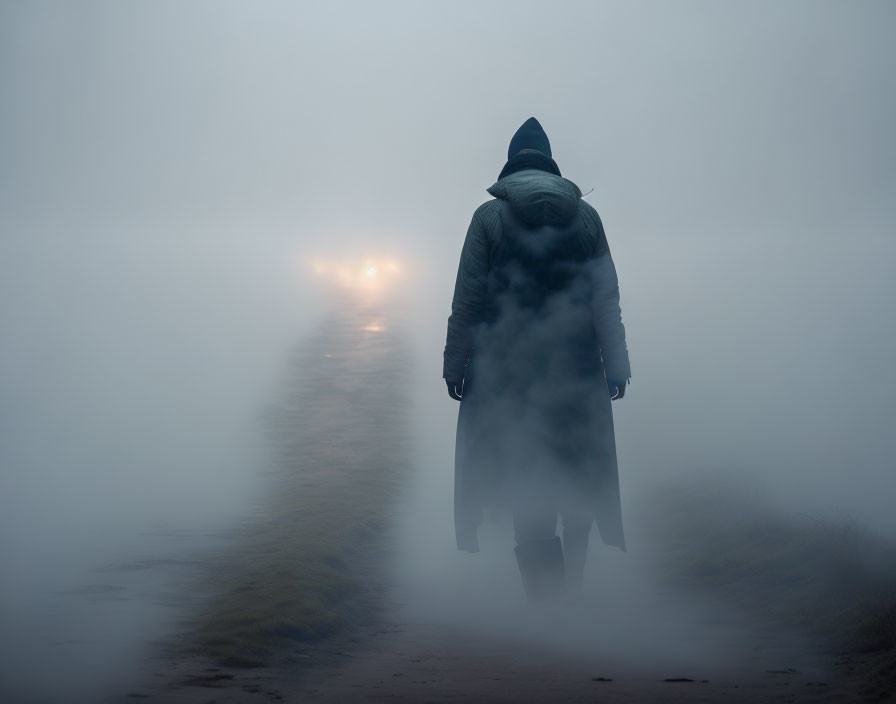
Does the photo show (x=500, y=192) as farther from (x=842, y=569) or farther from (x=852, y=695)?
(x=852, y=695)

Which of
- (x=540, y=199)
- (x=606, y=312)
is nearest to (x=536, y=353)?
(x=606, y=312)

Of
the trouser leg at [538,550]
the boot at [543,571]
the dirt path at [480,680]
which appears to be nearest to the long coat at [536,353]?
the trouser leg at [538,550]

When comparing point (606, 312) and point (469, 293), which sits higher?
point (469, 293)

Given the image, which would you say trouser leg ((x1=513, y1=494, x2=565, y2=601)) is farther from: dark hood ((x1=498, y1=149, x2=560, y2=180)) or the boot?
dark hood ((x1=498, y1=149, x2=560, y2=180))

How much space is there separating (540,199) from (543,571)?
1.94 meters

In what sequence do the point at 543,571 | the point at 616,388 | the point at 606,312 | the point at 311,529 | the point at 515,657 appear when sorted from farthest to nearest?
the point at 311,529, the point at 616,388, the point at 606,312, the point at 543,571, the point at 515,657

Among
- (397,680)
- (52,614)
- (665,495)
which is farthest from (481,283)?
(665,495)

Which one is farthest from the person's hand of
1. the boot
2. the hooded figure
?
the boot

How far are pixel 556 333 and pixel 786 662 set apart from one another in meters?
2.09

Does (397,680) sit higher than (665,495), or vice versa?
(665,495)

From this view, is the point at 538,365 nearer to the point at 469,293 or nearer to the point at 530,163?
the point at 469,293

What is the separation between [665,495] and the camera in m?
8.26

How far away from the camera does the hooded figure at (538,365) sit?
5.52m

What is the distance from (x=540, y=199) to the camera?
5.41 meters
